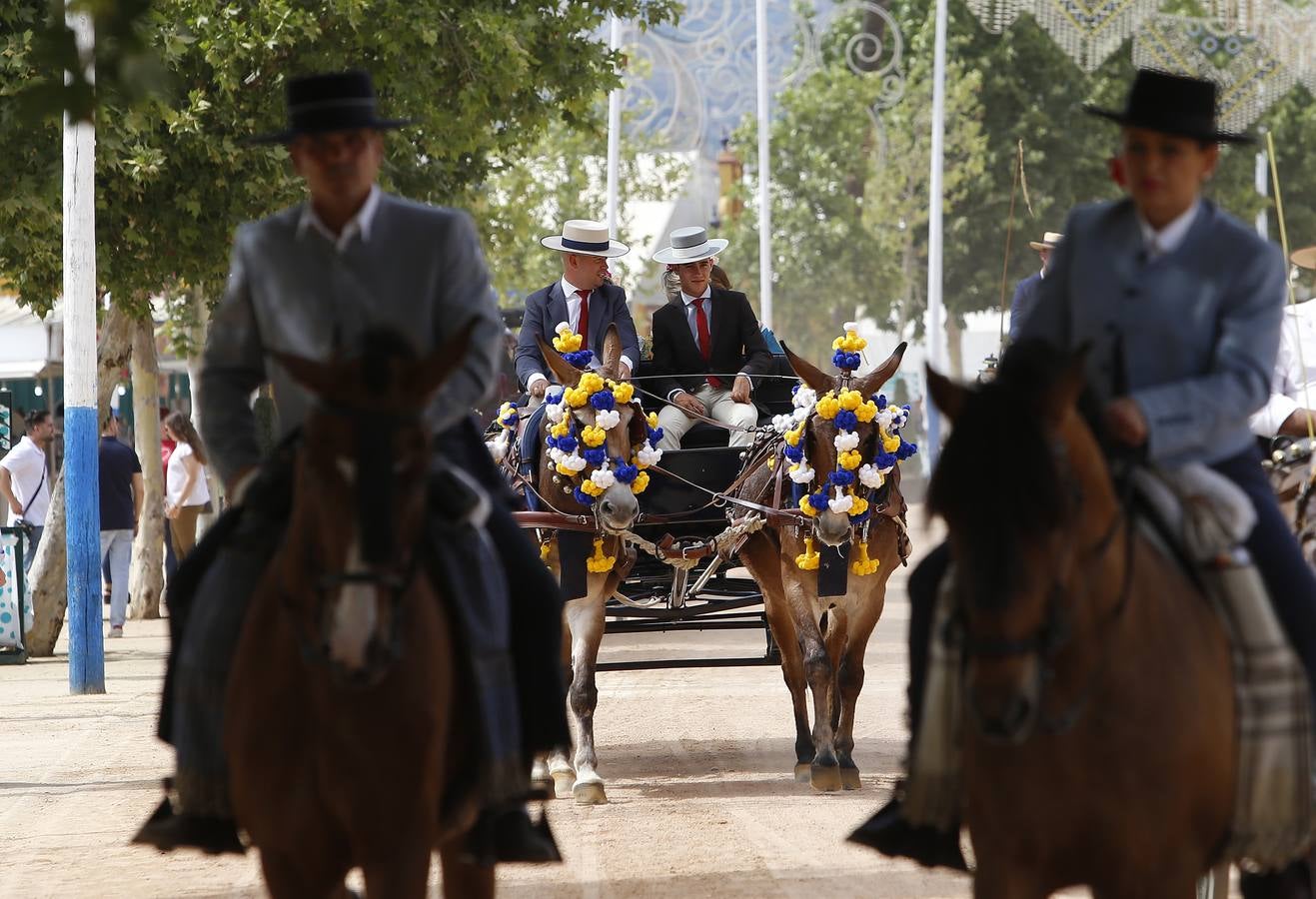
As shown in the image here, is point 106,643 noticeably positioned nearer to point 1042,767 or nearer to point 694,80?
point 1042,767

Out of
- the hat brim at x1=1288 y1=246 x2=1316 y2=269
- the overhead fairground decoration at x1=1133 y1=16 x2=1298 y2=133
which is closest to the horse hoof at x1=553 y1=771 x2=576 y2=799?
the hat brim at x1=1288 y1=246 x2=1316 y2=269

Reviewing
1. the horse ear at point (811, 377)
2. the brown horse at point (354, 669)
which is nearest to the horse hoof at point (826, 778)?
the horse ear at point (811, 377)

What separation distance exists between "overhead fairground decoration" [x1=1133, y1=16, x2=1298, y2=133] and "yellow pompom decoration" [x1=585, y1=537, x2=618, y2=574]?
11.3 m

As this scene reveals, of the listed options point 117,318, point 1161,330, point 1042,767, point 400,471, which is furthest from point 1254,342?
point 117,318

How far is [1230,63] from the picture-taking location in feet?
88.0

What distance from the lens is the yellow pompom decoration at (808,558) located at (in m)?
12.3

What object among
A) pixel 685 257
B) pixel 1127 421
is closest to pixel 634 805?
pixel 685 257

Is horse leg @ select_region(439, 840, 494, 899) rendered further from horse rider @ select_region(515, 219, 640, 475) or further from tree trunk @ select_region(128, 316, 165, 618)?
tree trunk @ select_region(128, 316, 165, 618)

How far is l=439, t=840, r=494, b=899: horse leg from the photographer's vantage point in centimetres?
601

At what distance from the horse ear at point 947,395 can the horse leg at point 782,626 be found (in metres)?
7.49

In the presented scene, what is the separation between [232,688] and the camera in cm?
547

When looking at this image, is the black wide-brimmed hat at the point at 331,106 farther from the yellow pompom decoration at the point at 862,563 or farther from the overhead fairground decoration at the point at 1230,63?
the overhead fairground decoration at the point at 1230,63

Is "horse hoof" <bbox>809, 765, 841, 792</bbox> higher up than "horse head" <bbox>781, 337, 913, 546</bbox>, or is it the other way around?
"horse head" <bbox>781, 337, 913, 546</bbox>

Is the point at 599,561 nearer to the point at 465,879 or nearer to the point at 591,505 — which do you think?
the point at 591,505
